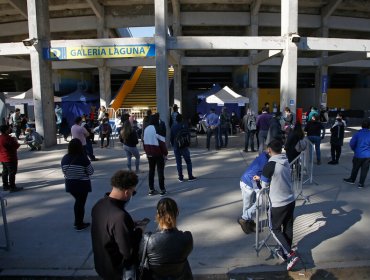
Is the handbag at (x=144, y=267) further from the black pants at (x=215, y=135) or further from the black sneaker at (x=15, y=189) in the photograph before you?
the black pants at (x=215, y=135)

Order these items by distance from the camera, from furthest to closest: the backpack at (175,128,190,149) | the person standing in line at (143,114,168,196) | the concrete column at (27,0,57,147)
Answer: the concrete column at (27,0,57,147), the backpack at (175,128,190,149), the person standing in line at (143,114,168,196)

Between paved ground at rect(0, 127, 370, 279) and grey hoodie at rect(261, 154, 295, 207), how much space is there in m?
0.90

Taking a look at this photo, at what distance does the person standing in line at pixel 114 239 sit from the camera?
8.91ft

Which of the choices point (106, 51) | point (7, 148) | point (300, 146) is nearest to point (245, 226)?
point (300, 146)

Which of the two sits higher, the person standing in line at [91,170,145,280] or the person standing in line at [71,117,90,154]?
the person standing in line at [71,117,90,154]

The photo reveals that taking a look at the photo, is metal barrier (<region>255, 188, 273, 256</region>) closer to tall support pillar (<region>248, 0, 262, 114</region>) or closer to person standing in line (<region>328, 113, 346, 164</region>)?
person standing in line (<region>328, 113, 346, 164</region>)

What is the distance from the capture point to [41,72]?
14148 millimetres

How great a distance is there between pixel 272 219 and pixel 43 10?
538 inches

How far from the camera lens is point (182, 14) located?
2253cm

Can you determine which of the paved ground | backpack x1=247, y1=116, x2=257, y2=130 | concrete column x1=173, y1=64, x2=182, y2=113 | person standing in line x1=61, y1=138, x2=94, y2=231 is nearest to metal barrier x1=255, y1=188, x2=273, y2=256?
the paved ground

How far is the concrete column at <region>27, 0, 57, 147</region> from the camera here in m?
13.9

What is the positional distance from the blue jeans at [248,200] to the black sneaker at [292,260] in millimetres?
1181

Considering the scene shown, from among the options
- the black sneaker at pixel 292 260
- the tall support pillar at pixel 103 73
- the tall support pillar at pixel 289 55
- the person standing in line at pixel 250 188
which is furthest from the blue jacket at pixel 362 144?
the tall support pillar at pixel 103 73

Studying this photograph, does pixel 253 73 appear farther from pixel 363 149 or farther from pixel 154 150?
pixel 154 150
